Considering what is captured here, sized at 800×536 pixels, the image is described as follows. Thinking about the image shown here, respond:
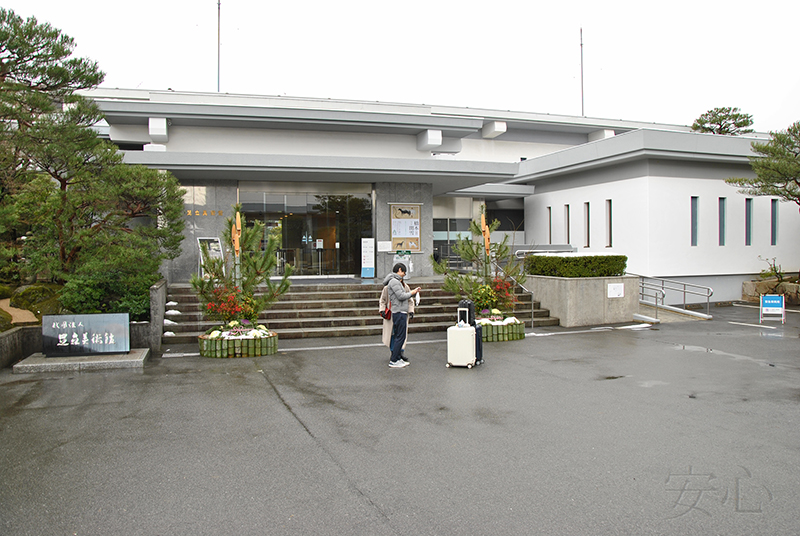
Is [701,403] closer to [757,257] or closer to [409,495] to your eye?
[409,495]

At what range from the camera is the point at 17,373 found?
9.60 m

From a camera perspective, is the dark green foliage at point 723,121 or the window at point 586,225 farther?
the dark green foliage at point 723,121

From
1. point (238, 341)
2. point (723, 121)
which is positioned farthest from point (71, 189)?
point (723, 121)

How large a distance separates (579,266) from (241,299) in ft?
29.2

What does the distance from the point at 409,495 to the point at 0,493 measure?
3385 mm

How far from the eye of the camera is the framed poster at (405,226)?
19.3m

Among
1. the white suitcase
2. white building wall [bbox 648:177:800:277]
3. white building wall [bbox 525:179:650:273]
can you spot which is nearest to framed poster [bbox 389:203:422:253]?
white building wall [bbox 525:179:650:273]

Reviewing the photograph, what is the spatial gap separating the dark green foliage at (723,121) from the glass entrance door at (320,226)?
29.0 metres

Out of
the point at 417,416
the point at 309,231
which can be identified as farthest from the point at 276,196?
the point at 417,416

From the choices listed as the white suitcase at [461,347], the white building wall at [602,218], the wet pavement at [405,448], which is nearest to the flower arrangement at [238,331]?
the wet pavement at [405,448]

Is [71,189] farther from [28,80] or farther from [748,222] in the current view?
[748,222]

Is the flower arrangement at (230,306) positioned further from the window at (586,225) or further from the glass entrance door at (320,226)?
the window at (586,225)

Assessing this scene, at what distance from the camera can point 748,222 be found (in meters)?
21.6

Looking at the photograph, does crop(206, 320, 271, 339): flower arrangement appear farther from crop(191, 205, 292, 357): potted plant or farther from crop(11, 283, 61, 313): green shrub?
crop(11, 283, 61, 313): green shrub
